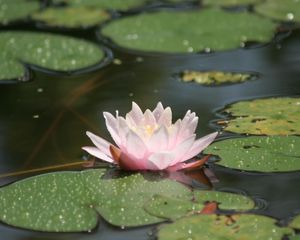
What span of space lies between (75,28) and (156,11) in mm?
430

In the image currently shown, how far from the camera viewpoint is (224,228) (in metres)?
2.21

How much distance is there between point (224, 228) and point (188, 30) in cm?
189

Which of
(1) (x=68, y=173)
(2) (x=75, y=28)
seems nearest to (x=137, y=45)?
(2) (x=75, y=28)

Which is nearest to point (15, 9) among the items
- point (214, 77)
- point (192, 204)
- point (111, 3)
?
point (111, 3)

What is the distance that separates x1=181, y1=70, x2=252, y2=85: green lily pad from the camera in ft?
11.2

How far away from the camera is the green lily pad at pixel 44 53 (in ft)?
12.1

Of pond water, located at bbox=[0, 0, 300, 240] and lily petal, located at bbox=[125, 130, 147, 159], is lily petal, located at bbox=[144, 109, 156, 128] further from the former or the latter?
pond water, located at bbox=[0, 0, 300, 240]

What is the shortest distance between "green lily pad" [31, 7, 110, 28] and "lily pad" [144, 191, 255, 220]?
200 centimetres

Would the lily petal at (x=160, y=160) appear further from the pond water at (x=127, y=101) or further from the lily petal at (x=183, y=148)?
the pond water at (x=127, y=101)

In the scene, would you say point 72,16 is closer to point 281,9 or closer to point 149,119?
point 281,9

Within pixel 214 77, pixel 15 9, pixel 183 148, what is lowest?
pixel 15 9

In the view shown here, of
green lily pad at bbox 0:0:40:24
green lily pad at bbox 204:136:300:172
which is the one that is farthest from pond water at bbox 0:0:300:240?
green lily pad at bbox 0:0:40:24

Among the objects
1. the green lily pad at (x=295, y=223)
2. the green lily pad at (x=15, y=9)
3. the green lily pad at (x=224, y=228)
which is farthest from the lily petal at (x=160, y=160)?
the green lily pad at (x=15, y=9)

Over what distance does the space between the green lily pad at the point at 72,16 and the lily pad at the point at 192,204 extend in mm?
2004
